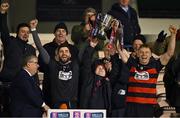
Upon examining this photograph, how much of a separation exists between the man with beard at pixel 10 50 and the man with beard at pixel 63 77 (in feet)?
1.57

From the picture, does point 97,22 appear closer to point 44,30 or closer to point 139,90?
point 139,90

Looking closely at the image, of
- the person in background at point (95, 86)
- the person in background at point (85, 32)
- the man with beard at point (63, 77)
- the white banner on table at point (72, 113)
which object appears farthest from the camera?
the person in background at point (85, 32)

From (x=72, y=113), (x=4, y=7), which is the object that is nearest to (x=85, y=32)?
(x=4, y=7)

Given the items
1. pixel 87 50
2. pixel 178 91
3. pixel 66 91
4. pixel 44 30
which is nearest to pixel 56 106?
pixel 66 91

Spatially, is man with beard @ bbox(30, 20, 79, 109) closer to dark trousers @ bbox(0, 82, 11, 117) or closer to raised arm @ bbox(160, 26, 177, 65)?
dark trousers @ bbox(0, 82, 11, 117)

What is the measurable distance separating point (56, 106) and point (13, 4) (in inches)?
243

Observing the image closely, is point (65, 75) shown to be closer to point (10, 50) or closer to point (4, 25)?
point (10, 50)

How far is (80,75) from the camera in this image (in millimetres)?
8742

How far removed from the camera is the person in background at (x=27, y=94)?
27.2 ft

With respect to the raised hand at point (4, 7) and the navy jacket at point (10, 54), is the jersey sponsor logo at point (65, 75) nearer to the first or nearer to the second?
the navy jacket at point (10, 54)

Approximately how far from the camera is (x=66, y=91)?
8.52 m

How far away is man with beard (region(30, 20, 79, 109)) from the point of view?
852 centimetres

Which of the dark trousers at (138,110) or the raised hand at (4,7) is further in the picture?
the raised hand at (4,7)

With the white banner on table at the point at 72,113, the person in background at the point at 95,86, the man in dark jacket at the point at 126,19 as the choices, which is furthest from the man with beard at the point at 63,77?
the man in dark jacket at the point at 126,19
